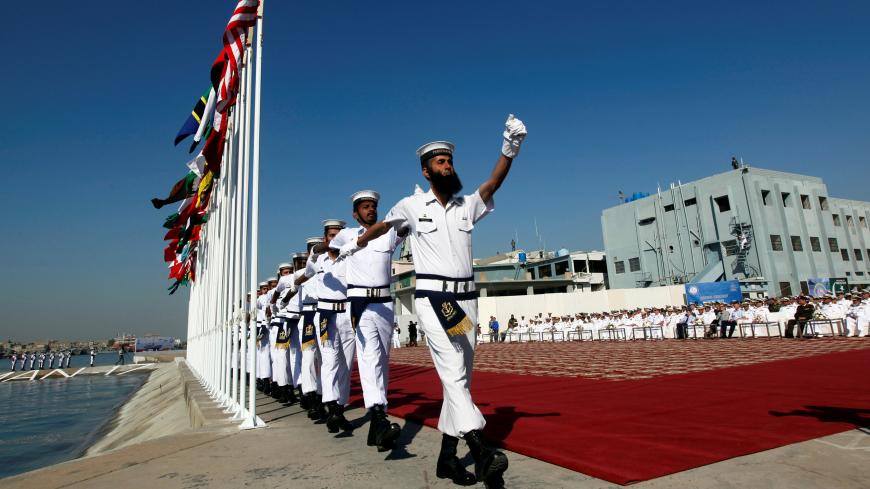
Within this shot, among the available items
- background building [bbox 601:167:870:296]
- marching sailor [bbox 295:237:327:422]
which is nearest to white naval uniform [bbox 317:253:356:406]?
marching sailor [bbox 295:237:327:422]

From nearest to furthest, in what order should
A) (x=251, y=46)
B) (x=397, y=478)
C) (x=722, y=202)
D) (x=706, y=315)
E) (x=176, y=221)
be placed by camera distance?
(x=397, y=478) < (x=251, y=46) < (x=176, y=221) < (x=706, y=315) < (x=722, y=202)

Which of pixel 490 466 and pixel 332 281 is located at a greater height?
pixel 332 281

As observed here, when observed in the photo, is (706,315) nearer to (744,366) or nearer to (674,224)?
(744,366)

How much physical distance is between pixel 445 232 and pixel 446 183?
37 cm

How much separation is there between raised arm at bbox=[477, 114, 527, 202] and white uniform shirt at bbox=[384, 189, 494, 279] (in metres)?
0.16

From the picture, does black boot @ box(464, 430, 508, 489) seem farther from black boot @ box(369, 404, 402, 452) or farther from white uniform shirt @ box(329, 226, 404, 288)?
white uniform shirt @ box(329, 226, 404, 288)

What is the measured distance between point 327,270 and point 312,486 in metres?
3.12

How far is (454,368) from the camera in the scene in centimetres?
321

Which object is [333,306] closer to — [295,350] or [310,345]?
[310,345]

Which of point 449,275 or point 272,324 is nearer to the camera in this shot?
point 449,275

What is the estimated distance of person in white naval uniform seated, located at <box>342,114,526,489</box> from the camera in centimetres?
306

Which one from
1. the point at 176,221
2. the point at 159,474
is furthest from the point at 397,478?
the point at 176,221

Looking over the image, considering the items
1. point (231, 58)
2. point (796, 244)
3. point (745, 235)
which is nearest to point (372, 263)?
point (231, 58)

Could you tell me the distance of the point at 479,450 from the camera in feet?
9.53
